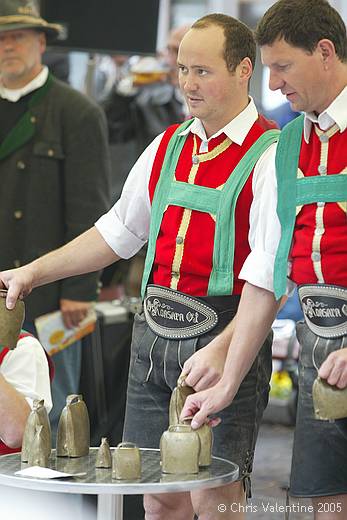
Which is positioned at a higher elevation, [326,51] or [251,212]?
[326,51]

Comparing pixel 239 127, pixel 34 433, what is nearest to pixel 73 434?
pixel 34 433

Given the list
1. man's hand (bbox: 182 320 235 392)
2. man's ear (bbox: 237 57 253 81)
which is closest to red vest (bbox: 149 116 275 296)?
man's ear (bbox: 237 57 253 81)

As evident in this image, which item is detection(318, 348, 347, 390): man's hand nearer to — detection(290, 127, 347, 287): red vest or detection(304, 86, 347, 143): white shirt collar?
detection(290, 127, 347, 287): red vest

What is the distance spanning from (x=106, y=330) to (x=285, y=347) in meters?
1.14

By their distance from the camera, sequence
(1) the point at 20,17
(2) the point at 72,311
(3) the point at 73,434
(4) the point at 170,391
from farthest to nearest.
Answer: (2) the point at 72,311
(1) the point at 20,17
(4) the point at 170,391
(3) the point at 73,434

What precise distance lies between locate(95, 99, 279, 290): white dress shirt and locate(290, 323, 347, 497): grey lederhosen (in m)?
0.18

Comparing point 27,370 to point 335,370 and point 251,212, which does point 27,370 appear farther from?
point 335,370

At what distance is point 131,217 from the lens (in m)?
3.00

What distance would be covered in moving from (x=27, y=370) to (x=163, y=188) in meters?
0.60

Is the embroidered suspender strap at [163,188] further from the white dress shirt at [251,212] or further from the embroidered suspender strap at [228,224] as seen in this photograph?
the embroidered suspender strap at [228,224]

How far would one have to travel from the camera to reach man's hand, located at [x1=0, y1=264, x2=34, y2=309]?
268cm

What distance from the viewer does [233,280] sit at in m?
2.76

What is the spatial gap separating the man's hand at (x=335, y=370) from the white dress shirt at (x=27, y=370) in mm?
882

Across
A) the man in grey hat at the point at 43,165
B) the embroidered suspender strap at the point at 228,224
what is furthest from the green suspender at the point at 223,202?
the man in grey hat at the point at 43,165
